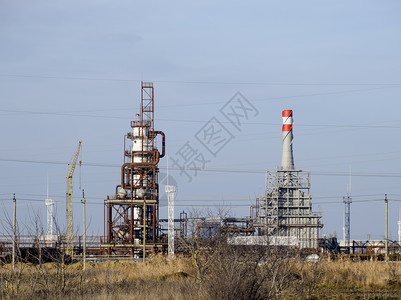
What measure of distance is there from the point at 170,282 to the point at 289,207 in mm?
58461

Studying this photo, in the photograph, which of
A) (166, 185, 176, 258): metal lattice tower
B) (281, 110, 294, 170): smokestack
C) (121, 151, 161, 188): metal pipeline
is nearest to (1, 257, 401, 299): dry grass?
(166, 185, 176, 258): metal lattice tower

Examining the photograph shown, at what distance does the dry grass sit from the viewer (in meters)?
23.4

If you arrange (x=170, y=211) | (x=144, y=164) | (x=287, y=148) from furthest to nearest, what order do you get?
(x=287, y=148)
(x=144, y=164)
(x=170, y=211)

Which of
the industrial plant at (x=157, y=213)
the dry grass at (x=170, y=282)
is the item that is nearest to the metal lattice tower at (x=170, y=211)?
the industrial plant at (x=157, y=213)

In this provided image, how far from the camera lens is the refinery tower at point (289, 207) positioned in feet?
288

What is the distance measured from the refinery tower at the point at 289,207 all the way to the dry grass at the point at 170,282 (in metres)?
42.6

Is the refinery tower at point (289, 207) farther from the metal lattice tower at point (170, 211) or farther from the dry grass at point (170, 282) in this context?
the dry grass at point (170, 282)

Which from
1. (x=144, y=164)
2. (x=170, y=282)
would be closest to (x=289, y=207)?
(x=144, y=164)

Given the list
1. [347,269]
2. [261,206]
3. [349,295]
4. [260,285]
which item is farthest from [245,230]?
[260,285]

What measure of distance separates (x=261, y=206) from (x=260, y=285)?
2785 inches

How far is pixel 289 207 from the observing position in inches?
3511

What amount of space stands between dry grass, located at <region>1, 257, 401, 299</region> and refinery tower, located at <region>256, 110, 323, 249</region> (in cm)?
4264

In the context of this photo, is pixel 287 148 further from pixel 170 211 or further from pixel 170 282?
pixel 170 282

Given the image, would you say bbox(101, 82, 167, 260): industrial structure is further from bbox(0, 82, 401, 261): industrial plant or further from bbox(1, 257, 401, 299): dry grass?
bbox(1, 257, 401, 299): dry grass
